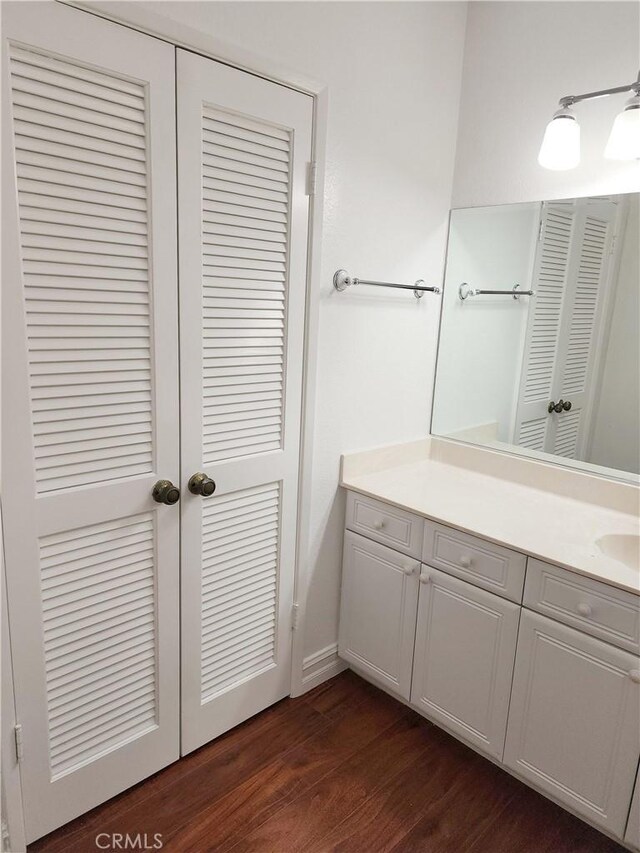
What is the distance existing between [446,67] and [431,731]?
7.79 ft

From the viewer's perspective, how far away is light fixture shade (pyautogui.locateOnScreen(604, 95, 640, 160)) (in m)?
1.65

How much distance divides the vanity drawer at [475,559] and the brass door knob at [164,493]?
800mm

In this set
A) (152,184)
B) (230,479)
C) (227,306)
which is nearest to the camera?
(152,184)

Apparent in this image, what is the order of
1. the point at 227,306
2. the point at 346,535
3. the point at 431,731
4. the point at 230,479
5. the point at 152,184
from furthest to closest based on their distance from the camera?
the point at 346,535, the point at 431,731, the point at 230,479, the point at 227,306, the point at 152,184

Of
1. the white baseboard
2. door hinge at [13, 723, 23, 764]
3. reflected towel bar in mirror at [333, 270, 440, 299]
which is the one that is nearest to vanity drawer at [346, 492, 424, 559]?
the white baseboard

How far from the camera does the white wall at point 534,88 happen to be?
1814 mm

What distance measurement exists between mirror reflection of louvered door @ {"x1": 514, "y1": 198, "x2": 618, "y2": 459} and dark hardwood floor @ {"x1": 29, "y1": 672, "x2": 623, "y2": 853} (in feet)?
3.68

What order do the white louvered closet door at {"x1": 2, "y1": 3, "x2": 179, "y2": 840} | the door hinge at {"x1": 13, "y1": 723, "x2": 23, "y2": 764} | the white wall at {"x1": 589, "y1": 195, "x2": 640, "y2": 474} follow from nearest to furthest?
1. the white louvered closet door at {"x1": 2, "y1": 3, "x2": 179, "y2": 840}
2. the door hinge at {"x1": 13, "y1": 723, "x2": 23, "y2": 764}
3. the white wall at {"x1": 589, "y1": 195, "x2": 640, "y2": 474}

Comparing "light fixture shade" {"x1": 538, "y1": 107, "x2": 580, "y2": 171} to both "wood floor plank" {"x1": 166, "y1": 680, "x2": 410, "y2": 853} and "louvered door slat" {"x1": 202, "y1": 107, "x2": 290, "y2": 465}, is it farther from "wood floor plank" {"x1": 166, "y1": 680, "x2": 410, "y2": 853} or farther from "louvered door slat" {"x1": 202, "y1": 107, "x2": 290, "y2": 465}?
"wood floor plank" {"x1": 166, "y1": 680, "x2": 410, "y2": 853}

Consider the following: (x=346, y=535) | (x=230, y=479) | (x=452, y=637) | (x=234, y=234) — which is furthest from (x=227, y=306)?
(x=452, y=637)

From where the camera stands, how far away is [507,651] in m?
1.67

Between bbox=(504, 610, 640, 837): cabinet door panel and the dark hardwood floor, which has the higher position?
bbox=(504, 610, 640, 837): cabinet door panel

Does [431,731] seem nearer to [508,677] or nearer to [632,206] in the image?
[508,677]

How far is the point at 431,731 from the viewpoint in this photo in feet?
6.53
